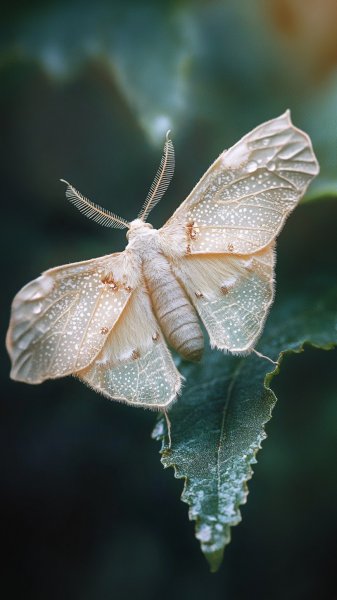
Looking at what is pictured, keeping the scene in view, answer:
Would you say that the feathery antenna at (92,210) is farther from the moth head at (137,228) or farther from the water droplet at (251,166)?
the water droplet at (251,166)

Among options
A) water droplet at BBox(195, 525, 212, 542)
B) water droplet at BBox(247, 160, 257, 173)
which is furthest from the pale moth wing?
water droplet at BBox(195, 525, 212, 542)

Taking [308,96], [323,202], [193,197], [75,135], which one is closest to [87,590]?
[193,197]

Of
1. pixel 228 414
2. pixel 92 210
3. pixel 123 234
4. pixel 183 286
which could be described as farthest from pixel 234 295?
pixel 123 234

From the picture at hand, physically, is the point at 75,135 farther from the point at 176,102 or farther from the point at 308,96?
the point at 308,96

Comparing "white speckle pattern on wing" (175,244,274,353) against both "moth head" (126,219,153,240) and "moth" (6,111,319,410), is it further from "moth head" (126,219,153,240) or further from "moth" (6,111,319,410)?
"moth head" (126,219,153,240)

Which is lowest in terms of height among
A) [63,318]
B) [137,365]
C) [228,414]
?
[228,414]

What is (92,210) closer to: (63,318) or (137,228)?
(137,228)
